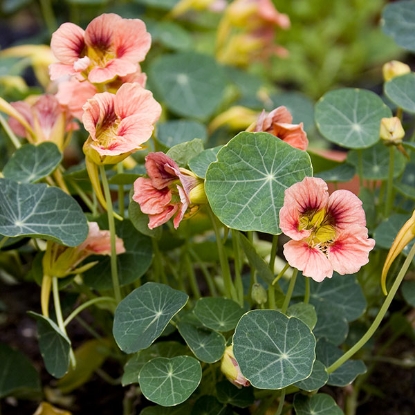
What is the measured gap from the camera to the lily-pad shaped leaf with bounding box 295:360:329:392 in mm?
773

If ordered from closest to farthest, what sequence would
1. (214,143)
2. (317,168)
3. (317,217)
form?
(317,217), (317,168), (214,143)

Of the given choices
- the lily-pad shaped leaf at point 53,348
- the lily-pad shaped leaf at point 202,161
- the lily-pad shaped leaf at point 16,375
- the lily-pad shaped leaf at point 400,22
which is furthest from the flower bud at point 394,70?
the lily-pad shaped leaf at point 16,375

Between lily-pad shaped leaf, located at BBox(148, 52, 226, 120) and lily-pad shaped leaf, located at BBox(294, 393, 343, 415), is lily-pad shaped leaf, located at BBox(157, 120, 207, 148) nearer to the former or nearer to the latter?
lily-pad shaped leaf, located at BBox(148, 52, 226, 120)

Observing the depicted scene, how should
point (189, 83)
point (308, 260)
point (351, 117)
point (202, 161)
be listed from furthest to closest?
point (189, 83) < point (351, 117) < point (202, 161) < point (308, 260)

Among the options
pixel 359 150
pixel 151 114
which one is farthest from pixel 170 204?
pixel 359 150

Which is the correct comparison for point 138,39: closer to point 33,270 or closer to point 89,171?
point 89,171

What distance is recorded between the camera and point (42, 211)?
89cm

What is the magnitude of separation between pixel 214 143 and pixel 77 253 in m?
0.65

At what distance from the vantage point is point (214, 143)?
149 centimetres

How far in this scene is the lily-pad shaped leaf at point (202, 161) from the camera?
31.7 inches

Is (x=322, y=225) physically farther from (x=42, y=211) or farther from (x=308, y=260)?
(x=42, y=211)

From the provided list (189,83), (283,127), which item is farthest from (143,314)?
(189,83)

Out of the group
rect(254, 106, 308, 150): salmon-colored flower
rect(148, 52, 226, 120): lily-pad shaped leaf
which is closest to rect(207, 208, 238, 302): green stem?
rect(254, 106, 308, 150): salmon-colored flower

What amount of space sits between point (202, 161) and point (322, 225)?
179 millimetres
